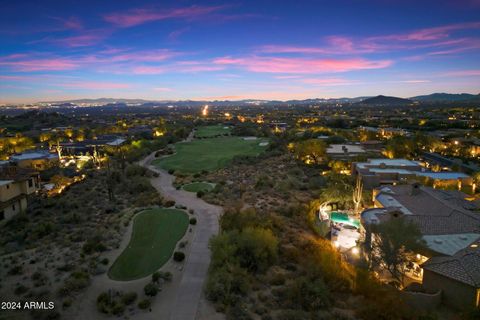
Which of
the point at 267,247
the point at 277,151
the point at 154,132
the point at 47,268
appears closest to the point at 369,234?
the point at 267,247

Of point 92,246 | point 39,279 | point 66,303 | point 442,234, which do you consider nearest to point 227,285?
point 66,303

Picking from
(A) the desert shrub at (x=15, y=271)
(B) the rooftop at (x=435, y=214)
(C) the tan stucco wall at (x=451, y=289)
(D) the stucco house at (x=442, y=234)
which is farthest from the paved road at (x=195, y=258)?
(C) the tan stucco wall at (x=451, y=289)

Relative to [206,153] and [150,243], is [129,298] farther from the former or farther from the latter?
[206,153]

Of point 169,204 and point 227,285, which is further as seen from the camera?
point 169,204

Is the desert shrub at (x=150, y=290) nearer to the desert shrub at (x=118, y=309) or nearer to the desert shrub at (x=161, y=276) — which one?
the desert shrub at (x=161, y=276)

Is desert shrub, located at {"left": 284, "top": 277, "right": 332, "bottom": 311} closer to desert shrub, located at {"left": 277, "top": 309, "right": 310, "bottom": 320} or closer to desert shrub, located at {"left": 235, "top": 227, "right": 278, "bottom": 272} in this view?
desert shrub, located at {"left": 277, "top": 309, "right": 310, "bottom": 320}

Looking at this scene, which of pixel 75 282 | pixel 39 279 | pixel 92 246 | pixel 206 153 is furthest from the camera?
pixel 206 153
